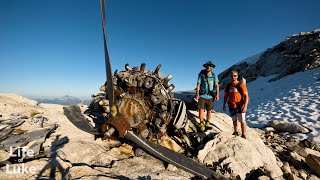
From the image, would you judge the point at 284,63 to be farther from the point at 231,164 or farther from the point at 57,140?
the point at 57,140

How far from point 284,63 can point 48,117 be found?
41045 millimetres

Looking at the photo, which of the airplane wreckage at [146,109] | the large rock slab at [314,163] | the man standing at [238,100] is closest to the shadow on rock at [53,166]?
the airplane wreckage at [146,109]

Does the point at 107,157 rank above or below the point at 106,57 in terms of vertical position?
below

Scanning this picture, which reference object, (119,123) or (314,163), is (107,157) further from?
(314,163)

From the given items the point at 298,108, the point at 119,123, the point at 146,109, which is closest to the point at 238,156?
the point at 146,109

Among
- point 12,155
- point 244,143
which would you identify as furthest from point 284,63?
point 12,155

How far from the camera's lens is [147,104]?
7.49m

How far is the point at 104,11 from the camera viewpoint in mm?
4539

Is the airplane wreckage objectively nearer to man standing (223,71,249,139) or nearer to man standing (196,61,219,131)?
man standing (196,61,219,131)

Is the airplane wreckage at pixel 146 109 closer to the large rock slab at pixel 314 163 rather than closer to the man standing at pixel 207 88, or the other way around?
the man standing at pixel 207 88

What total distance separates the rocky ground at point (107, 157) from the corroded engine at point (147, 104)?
957mm

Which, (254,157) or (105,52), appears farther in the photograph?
(254,157)

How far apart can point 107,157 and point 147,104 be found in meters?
2.40

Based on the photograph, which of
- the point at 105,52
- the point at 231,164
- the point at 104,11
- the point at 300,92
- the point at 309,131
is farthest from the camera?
the point at 300,92
